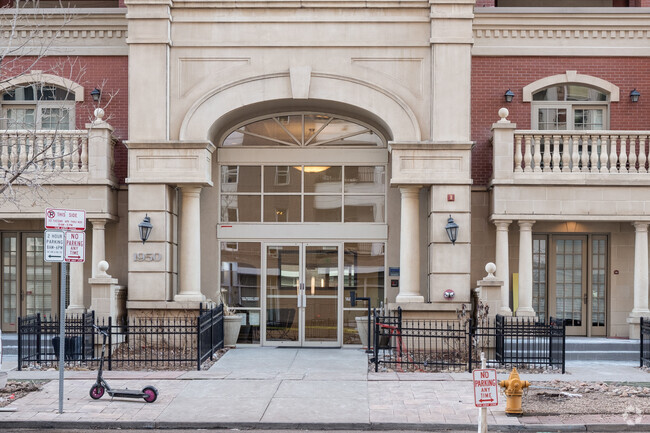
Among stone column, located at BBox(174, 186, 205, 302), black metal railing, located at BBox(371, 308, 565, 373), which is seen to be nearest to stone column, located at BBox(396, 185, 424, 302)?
black metal railing, located at BBox(371, 308, 565, 373)

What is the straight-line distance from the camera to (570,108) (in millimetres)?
18078

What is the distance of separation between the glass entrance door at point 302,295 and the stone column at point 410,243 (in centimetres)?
182

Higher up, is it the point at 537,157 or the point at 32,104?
the point at 32,104

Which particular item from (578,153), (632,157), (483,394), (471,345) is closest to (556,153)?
(578,153)

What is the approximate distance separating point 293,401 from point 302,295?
6251 millimetres

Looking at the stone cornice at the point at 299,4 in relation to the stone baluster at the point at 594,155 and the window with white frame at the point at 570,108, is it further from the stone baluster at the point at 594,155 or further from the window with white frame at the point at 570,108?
the stone baluster at the point at 594,155

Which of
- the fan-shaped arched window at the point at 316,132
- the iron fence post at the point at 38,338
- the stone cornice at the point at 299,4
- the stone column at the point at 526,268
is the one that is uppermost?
the stone cornice at the point at 299,4

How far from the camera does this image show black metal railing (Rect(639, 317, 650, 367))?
14.7 metres

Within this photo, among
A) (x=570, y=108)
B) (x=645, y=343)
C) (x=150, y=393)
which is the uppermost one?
(x=570, y=108)

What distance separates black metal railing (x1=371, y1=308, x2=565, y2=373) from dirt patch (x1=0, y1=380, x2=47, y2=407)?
6042 mm

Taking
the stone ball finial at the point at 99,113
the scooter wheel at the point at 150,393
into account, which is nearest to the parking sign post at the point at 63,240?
the scooter wheel at the point at 150,393

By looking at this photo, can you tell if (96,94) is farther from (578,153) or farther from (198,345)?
(578,153)

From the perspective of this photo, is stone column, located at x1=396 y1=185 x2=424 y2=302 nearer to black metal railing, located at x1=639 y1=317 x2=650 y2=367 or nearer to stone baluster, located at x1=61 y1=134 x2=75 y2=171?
black metal railing, located at x1=639 y1=317 x2=650 y2=367

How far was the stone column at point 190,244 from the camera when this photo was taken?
55.3ft
